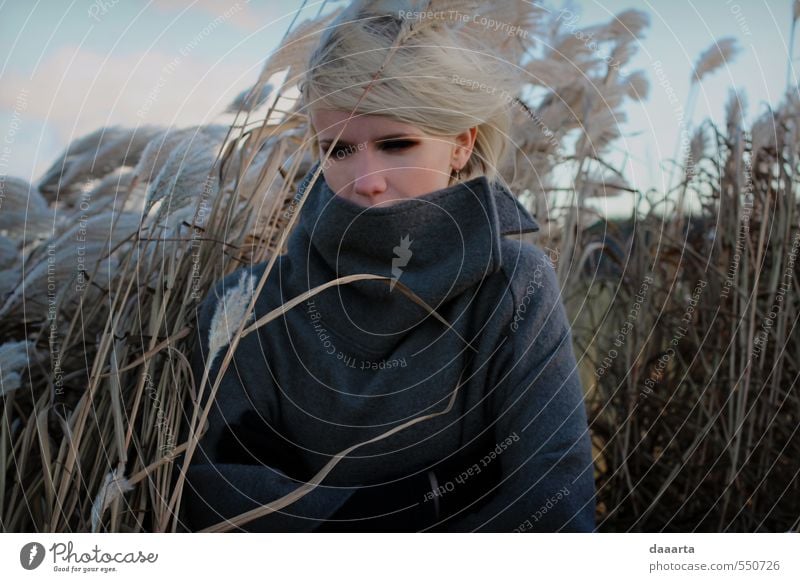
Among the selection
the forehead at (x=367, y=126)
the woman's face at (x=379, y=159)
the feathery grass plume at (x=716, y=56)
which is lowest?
the woman's face at (x=379, y=159)

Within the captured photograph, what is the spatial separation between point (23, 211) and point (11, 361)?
1.13ft

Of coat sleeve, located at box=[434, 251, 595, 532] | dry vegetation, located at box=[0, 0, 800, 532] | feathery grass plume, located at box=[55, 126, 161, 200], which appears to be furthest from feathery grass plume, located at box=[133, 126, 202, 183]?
coat sleeve, located at box=[434, 251, 595, 532]

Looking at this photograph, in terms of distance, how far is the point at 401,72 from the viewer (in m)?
1.17

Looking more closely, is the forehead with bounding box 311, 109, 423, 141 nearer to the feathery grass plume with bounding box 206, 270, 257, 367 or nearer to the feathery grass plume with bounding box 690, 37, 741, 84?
the feathery grass plume with bounding box 206, 270, 257, 367

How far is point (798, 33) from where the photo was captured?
154cm

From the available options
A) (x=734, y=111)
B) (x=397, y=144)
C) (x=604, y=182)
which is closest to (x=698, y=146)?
(x=734, y=111)

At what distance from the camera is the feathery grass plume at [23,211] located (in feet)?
4.32

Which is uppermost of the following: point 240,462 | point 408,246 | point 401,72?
point 401,72

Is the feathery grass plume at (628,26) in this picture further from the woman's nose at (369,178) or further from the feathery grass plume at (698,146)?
the woman's nose at (369,178)

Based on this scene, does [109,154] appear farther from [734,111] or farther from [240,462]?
[734,111]

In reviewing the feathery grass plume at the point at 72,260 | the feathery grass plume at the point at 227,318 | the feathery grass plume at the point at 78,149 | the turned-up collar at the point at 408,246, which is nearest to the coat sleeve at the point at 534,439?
the turned-up collar at the point at 408,246

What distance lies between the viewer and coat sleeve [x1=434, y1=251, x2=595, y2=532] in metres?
1.19

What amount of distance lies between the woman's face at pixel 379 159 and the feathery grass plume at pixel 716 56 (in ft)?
1.94

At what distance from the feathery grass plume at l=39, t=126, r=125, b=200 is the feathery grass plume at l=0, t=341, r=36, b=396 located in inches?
14.8
